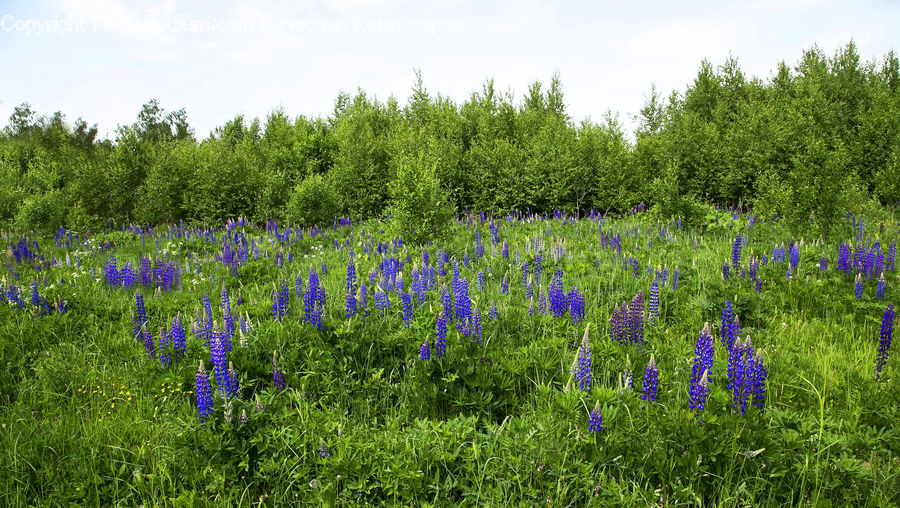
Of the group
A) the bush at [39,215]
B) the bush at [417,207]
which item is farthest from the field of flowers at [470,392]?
the bush at [39,215]

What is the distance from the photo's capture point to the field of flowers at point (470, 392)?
8.57 feet

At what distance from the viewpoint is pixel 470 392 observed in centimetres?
354

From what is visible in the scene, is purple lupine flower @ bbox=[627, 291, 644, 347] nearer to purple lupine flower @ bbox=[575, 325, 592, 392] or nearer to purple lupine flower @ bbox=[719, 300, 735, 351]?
purple lupine flower @ bbox=[719, 300, 735, 351]

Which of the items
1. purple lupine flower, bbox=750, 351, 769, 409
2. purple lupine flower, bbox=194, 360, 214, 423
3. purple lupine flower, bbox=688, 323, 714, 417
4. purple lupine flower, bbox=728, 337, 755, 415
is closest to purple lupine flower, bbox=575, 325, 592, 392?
purple lupine flower, bbox=688, 323, 714, 417

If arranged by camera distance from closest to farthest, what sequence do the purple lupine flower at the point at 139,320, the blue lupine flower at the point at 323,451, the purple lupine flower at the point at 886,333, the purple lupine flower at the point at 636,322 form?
1. the blue lupine flower at the point at 323,451
2. the purple lupine flower at the point at 886,333
3. the purple lupine flower at the point at 636,322
4. the purple lupine flower at the point at 139,320

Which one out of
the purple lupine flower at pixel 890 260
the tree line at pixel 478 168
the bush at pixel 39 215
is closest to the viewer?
the purple lupine flower at pixel 890 260

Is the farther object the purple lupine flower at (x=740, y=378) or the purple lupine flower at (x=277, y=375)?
the purple lupine flower at (x=277, y=375)

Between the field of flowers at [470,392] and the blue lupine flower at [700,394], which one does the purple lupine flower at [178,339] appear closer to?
the field of flowers at [470,392]

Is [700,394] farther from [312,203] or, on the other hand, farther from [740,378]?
[312,203]

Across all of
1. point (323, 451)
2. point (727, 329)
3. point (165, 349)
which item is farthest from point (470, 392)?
point (165, 349)

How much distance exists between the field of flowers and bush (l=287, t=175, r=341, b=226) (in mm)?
6912

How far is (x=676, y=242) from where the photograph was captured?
Result: 27.7 ft

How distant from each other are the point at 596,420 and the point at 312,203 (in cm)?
1190

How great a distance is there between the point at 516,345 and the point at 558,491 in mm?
1968
